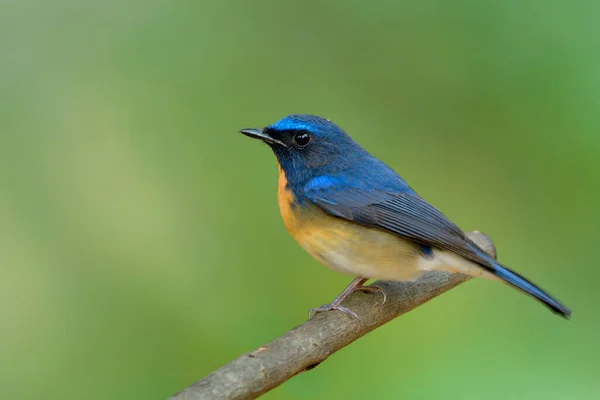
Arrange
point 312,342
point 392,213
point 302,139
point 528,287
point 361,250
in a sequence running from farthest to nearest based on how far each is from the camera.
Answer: point 302,139 → point 392,213 → point 361,250 → point 528,287 → point 312,342

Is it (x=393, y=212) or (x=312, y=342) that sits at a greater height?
(x=393, y=212)

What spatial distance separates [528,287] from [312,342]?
111 centimetres

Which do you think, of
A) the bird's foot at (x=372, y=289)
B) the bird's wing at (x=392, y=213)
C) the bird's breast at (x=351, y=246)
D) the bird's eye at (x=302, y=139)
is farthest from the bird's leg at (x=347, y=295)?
the bird's eye at (x=302, y=139)

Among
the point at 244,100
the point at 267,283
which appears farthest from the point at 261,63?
the point at 267,283

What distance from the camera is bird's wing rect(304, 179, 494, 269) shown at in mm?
4012

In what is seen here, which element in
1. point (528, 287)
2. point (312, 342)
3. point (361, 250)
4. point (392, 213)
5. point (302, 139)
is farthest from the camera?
point (302, 139)

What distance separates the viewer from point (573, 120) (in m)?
5.18

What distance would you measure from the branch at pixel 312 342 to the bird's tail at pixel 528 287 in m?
0.59

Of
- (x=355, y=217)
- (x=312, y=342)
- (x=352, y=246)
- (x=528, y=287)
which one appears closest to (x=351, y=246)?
(x=352, y=246)

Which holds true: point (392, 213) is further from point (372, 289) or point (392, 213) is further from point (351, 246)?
point (372, 289)

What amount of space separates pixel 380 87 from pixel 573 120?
1.42 meters

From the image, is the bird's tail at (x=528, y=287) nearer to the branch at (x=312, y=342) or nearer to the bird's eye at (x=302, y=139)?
the branch at (x=312, y=342)

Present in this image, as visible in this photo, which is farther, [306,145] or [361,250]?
[306,145]

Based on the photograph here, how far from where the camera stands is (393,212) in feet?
13.6
